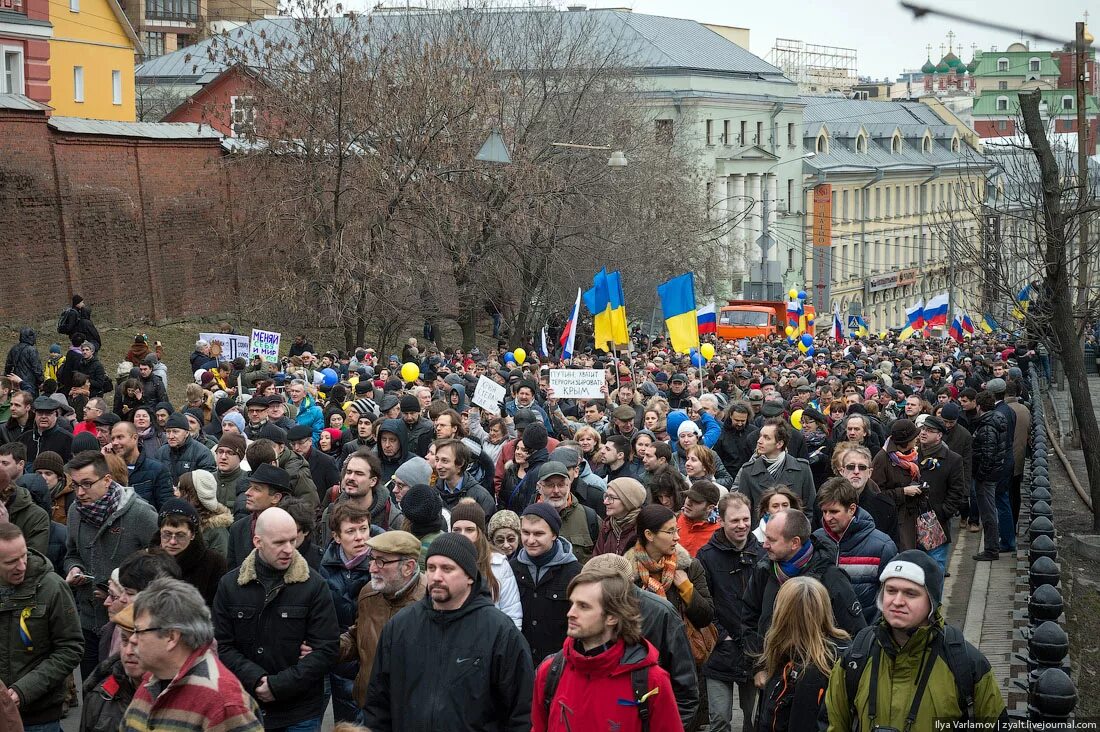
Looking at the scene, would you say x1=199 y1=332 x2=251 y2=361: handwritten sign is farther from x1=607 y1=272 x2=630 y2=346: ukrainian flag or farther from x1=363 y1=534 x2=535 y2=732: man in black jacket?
x1=363 y1=534 x2=535 y2=732: man in black jacket

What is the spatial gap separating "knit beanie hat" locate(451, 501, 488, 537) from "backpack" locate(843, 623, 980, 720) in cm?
217

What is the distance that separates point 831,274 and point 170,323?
173 ft

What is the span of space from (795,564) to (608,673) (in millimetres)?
1918

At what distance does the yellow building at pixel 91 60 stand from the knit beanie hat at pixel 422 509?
135 feet

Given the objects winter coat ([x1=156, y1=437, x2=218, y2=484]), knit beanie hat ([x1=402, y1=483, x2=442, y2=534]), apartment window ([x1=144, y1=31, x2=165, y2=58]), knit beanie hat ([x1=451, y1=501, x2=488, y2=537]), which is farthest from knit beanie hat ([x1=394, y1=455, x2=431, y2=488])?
apartment window ([x1=144, y1=31, x2=165, y2=58])

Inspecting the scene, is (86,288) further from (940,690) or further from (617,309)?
(940,690)

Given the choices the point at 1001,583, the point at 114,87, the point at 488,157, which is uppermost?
the point at 114,87

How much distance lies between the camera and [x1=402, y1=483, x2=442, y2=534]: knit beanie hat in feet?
23.4

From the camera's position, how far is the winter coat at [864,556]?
23.6 feet

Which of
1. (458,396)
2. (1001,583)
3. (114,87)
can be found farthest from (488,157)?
(114,87)

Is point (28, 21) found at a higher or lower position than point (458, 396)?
higher

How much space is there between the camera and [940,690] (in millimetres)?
5160

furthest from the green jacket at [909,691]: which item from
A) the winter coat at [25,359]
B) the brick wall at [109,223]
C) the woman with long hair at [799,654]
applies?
the brick wall at [109,223]

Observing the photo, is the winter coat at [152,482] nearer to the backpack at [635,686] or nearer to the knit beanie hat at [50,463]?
the knit beanie hat at [50,463]
